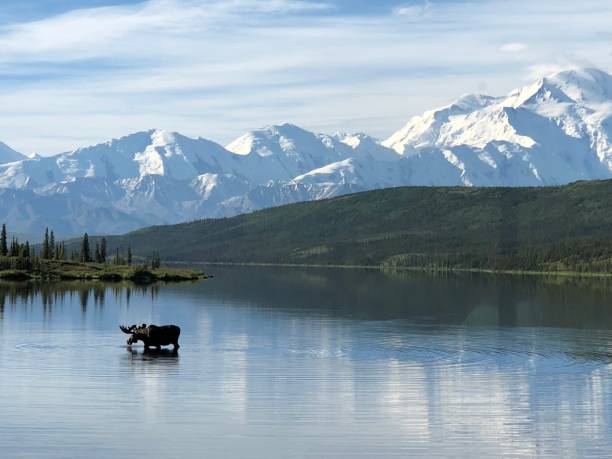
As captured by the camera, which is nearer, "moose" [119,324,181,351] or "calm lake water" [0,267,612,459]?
"calm lake water" [0,267,612,459]

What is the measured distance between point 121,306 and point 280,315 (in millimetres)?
25043

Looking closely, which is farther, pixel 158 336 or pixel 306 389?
pixel 158 336

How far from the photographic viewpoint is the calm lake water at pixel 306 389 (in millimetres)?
52562

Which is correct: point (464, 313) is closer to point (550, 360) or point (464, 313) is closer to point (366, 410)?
point (550, 360)

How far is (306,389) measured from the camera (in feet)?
231

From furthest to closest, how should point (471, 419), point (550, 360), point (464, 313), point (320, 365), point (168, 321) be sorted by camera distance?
point (464, 313), point (168, 321), point (550, 360), point (320, 365), point (471, 419)

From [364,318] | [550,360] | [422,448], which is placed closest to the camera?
[422,448]

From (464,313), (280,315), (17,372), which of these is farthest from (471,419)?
(464,313)

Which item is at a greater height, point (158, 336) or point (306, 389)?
point (158, 336)

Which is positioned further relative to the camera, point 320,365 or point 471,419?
point 320,365

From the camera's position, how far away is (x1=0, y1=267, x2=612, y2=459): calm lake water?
52562 mm

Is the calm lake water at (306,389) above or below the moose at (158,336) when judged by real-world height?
below

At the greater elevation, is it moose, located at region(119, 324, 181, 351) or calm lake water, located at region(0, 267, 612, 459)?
moose, located at region(119, 324, 181, 351)

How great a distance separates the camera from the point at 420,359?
293 feet
